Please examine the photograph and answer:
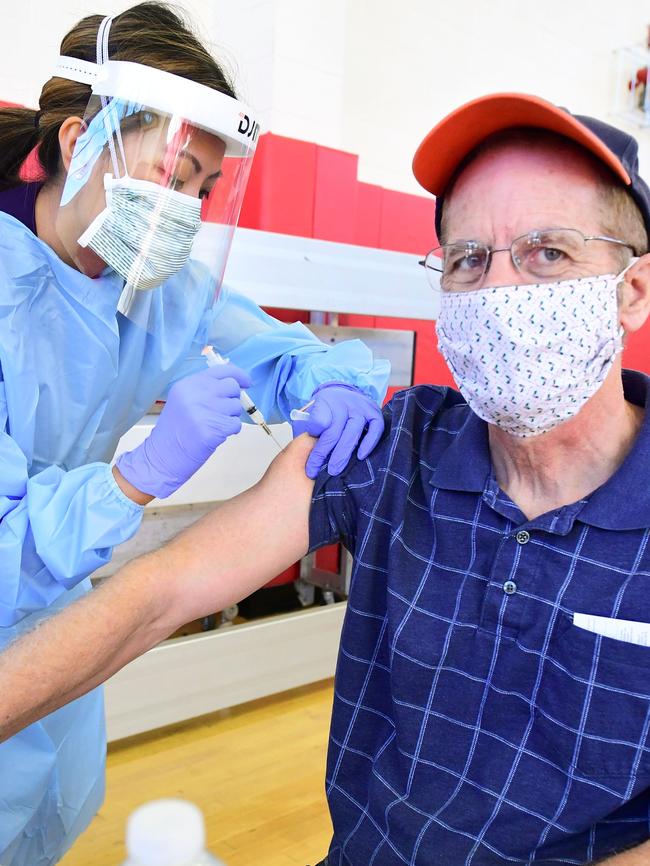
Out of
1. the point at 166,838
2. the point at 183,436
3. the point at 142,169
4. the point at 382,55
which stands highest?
the point at 382,55

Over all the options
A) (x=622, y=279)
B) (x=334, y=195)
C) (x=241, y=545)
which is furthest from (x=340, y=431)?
(x=334, y=195)

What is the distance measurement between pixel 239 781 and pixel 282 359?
131 centimetres

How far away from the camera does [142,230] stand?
4.14 feet

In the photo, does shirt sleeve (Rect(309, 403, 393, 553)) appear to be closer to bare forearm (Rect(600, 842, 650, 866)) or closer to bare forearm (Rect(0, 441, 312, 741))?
bare forearm (Rect(0, 441, 312, 741))

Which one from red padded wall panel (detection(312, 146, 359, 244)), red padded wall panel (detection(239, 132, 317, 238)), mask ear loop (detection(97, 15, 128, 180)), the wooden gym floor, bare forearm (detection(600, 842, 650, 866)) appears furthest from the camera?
red padded wall panel (detection(312, 146, 359, 244))

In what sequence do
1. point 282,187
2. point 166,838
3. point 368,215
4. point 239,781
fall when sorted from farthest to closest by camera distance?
1. point 368,215
2. point 282,187
3. point 239,781
4. point 166,838

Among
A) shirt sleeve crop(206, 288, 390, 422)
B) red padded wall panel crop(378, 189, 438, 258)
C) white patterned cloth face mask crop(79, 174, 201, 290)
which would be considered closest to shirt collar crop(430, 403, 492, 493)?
shirt sleeve crop(206, 288, 390, 422)

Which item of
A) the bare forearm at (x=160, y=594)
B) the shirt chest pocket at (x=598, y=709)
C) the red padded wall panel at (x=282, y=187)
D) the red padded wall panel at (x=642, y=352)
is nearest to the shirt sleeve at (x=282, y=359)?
the bare forearm at (x=160, y=594)

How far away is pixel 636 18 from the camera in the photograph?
5.14 meters

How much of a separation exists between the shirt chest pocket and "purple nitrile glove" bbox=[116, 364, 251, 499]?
0.63 meters

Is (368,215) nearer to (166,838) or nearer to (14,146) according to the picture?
(14,146)

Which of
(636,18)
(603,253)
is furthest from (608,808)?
(636,18)

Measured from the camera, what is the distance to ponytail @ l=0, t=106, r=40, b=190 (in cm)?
136

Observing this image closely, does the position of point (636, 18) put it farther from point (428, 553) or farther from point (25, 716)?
point (25, 716)
